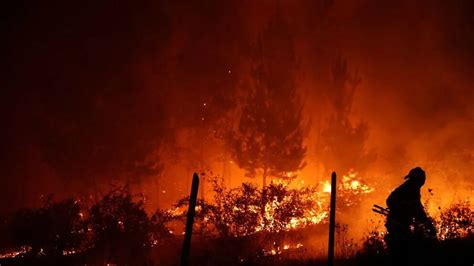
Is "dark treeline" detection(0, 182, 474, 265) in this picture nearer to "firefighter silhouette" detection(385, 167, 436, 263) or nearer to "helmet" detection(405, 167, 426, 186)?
"firefighter silhouette" detection(385, 167, 436, 263)

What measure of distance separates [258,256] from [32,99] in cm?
3758

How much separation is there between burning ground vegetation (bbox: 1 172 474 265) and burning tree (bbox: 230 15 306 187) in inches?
746

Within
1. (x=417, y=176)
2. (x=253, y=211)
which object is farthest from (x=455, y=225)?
(x=253, y=211)

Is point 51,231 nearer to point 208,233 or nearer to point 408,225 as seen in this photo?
point 208,233

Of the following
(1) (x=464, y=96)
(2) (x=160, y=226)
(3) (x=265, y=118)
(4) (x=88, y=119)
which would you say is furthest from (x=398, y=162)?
(4) (x=88, y=119)

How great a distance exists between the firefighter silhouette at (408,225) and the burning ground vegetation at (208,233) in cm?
103

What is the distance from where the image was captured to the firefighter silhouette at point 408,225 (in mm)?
8759

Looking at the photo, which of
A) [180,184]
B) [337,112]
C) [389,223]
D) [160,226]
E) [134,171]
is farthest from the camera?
[180,184]

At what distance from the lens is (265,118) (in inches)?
1329

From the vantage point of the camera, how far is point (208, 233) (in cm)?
1204

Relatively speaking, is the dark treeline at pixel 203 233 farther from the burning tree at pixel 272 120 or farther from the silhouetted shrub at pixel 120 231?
the burning tree at pixel 272 120

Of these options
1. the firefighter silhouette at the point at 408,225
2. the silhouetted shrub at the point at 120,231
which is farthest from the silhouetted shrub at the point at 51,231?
the firefighter silhouette at the point at 408,225

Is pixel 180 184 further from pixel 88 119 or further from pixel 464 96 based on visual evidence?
pixel 464 96

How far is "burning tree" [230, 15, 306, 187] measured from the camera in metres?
33.4
